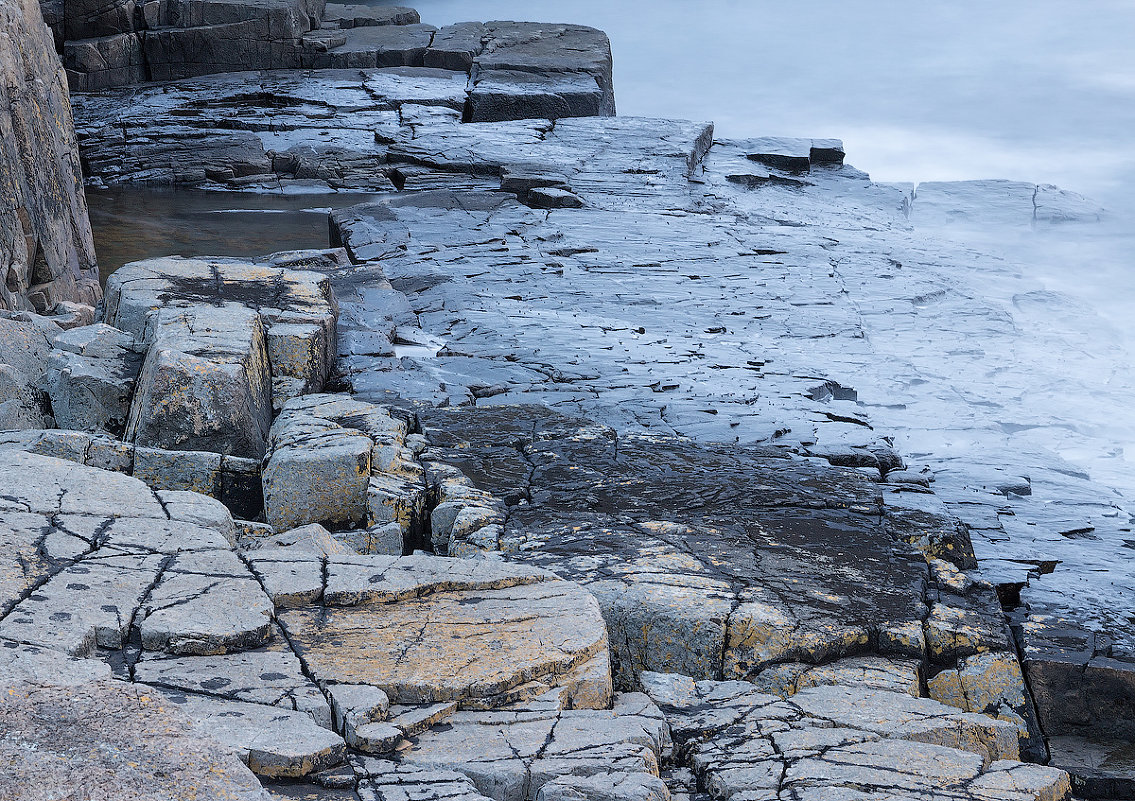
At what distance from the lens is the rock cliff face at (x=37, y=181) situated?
5.80m

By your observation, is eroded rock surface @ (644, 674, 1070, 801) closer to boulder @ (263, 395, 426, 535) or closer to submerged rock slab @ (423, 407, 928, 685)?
submerged rock slab @ (423, 407, 928, 685)

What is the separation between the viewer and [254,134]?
464 inches

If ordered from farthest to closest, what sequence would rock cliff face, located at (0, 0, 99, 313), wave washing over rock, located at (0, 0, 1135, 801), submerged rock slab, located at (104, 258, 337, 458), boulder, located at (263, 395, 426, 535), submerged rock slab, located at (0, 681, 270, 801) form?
rock cliff face, located at (0, 0, 99, 313)
submerged rock slab, located at (104, 258, 337, 458)
boulder, located at (263, 395, 426, 535)
wave washing over rock, located at (0, 0, 1135, 801)
submerged rock slab, located at (0, 681, 270, 801)

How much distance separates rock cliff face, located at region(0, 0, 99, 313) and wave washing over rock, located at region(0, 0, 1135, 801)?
0.54ft

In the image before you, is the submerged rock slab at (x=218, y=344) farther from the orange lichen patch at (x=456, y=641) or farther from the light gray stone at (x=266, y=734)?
the light gray stone at (x=266, y=734)

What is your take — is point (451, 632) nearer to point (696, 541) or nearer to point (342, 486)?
point (696, 541)

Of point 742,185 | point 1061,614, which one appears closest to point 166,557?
point 1061,614

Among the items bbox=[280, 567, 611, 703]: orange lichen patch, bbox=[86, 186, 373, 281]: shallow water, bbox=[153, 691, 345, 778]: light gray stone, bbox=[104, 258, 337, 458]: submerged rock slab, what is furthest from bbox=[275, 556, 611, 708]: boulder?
bbox=[86, 186, 373, 281]: shallow water

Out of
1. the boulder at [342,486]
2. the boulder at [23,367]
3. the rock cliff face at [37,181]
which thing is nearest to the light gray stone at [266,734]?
the boulder at [342,486]

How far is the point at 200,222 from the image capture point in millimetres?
9344

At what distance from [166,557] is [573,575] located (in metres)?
1.21

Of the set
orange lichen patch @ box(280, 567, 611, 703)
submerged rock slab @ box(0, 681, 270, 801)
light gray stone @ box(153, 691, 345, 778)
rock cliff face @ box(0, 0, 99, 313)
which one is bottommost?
orange lichen patch @ box(280, 567, 611, 703)

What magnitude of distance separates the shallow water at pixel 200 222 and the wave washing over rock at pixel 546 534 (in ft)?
3.11

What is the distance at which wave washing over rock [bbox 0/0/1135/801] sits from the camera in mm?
2330
